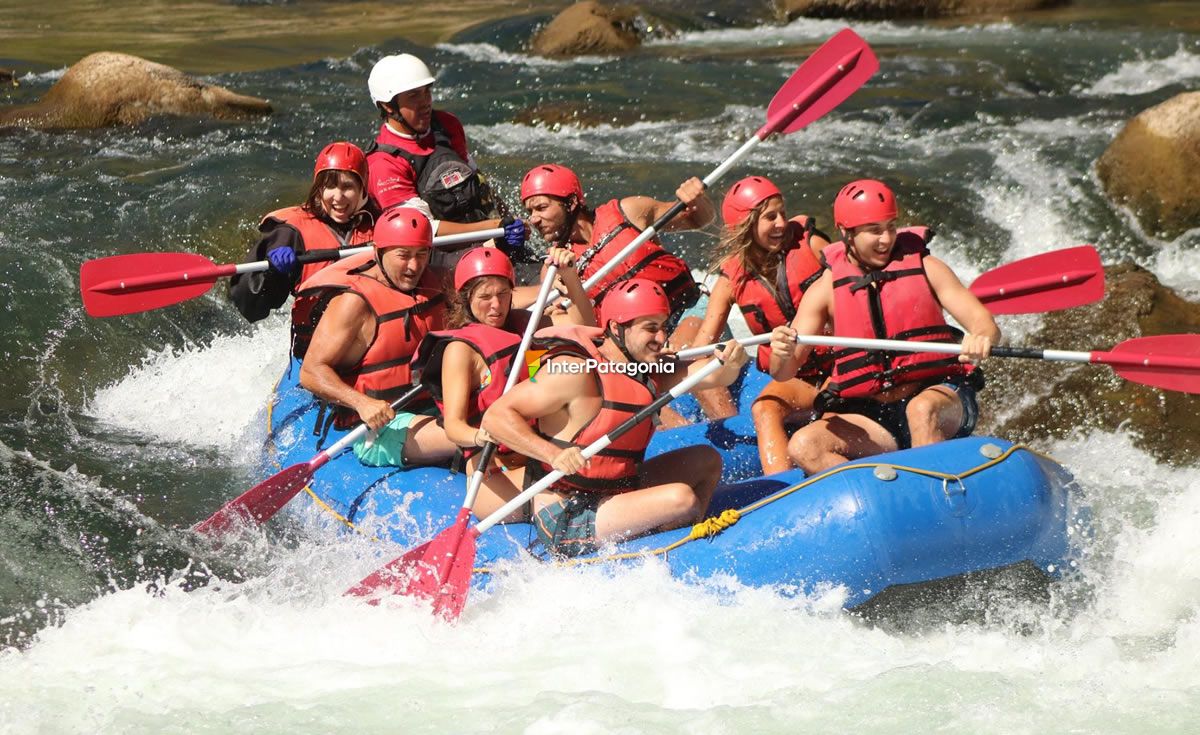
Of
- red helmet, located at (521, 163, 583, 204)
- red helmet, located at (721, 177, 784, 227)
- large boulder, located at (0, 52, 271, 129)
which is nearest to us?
red helmet, located at (721, 177, 784, 227)

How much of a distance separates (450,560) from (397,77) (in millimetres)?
2672

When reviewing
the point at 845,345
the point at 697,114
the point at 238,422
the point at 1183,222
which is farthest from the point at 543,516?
the point at 697,114

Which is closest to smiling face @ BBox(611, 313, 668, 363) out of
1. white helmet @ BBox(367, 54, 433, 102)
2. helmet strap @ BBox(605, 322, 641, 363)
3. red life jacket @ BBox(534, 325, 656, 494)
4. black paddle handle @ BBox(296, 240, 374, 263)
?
helmet strap @ BBox(605, 322, 641, 363)

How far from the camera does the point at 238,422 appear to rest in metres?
7.77

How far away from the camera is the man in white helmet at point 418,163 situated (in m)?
6.75

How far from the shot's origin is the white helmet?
6758 mm

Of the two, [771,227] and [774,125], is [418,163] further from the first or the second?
[771,227]

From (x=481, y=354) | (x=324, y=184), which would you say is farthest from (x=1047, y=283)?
(x=324, y=184)

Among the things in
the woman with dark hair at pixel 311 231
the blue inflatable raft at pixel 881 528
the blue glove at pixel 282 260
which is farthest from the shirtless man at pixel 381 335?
the blue inflatable raft at pixel 881 528

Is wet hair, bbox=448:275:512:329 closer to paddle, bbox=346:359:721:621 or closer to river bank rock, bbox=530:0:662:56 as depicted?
paddle, bbox=346:359:721:621

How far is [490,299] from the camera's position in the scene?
547cm

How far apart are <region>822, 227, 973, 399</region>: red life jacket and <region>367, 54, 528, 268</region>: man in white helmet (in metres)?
1.79

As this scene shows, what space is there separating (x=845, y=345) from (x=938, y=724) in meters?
1.39

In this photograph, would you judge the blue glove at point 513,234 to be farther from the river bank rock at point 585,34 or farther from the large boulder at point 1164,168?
the river bank rock at point 585,34
